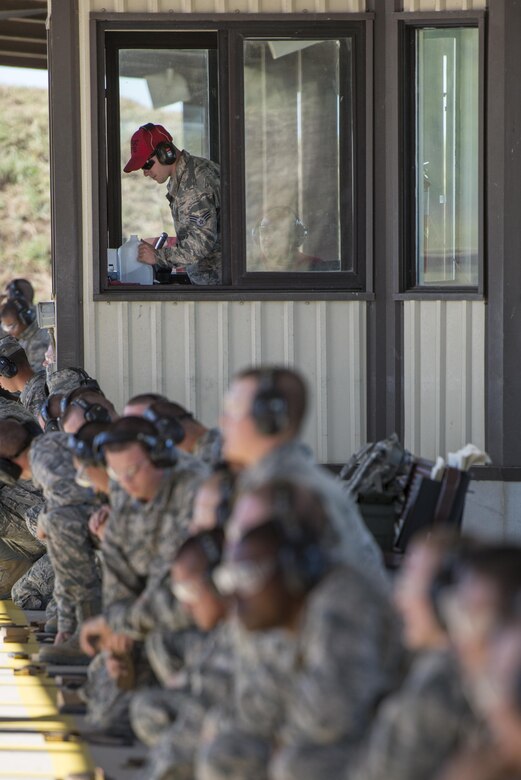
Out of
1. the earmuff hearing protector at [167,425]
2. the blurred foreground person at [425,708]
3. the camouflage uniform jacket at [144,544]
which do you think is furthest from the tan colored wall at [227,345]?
the blurred foreground person at [425,708]

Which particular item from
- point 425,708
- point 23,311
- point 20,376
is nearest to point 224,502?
point 425,708

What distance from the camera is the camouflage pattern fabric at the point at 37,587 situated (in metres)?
9.02

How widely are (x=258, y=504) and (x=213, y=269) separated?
18.6ft

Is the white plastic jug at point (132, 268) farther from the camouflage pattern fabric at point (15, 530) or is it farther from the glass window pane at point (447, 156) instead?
the glass window pane at point (447, 156)

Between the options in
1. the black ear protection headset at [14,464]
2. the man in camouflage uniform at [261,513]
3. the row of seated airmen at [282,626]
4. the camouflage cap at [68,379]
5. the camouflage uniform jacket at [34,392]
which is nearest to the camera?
the row of seated airmen at [282,626]

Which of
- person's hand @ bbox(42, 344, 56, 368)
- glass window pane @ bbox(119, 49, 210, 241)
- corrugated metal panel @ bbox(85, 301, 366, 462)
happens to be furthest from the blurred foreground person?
glass window pane @ bbox(119, 49, 210, 241)

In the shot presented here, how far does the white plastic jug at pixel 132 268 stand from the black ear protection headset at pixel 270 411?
16.6 feet

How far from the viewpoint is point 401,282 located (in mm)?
8844

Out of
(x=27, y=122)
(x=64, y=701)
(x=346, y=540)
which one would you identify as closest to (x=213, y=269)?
(x=64, y=701)

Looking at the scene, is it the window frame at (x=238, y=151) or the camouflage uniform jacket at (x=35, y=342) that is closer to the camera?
the window frame at (x=238, y=151)

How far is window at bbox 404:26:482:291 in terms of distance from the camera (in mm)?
8688

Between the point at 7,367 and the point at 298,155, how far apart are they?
276cm

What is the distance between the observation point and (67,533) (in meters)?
7.48

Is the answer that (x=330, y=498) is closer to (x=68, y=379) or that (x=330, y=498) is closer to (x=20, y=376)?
(x=68, y=379)
